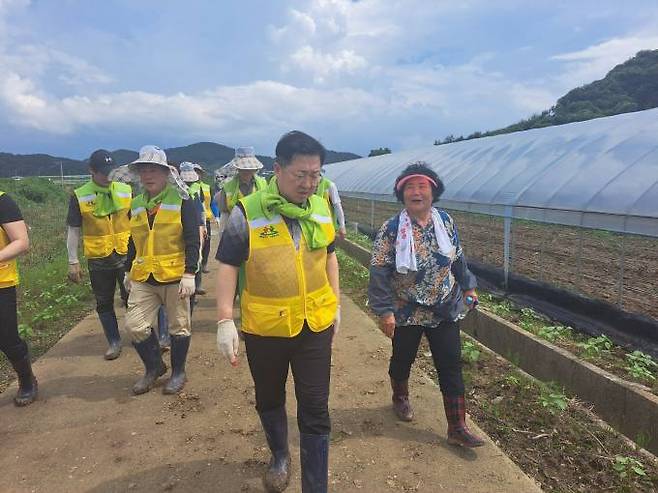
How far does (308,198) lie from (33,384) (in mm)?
2827

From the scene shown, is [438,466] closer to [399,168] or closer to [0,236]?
[0,236]

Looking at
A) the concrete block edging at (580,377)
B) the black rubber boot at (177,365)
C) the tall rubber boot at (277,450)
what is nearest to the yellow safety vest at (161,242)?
→ the black rubber boot at (177,365)

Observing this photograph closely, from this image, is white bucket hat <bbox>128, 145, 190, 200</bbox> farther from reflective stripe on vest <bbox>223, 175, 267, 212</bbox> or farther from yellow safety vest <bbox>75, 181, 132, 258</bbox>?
reflective stripe on vest <bbox>223, 175, 267, 212</bbox>

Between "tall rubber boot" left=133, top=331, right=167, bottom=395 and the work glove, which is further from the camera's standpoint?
the work glove

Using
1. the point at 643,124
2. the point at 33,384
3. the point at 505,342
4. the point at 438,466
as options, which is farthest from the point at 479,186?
the point at 33,384

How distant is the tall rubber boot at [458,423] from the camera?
113 inches

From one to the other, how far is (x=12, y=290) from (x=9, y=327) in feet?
0.90

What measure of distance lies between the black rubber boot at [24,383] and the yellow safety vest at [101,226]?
3.53 feet

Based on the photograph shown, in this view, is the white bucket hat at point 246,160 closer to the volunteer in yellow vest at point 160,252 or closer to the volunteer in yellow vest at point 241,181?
the volunteer in yellow vest at point 241,181

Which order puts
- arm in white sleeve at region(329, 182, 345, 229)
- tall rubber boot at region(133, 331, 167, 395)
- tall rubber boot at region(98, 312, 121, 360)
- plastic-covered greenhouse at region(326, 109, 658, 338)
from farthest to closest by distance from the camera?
plastic-covered greenhouse at region(326, 109, 658, 338) → arm in white sleeve at region(329, 182, 345, 229) → tall rubber boot at region(98, 312, 121, 360) → tall rubber boot at region(133, 331, 167, 395)

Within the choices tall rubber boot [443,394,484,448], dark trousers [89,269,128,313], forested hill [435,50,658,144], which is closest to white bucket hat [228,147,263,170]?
dark trousers [89,269,128,313]

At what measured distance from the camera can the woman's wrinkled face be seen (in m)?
2.89

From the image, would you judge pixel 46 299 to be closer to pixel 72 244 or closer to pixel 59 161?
pixel 72 244

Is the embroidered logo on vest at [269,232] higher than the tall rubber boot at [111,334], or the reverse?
the embroidered logo on vest at [269,232]
